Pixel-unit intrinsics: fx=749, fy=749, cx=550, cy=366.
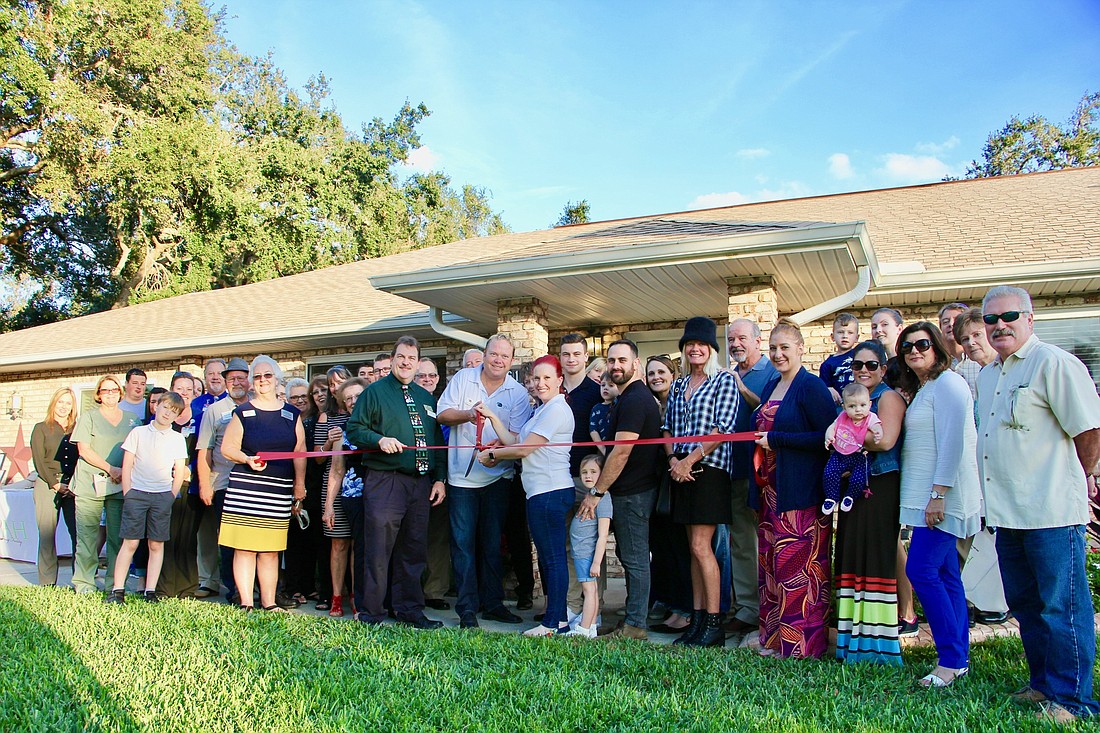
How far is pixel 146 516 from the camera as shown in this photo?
6.01 metres

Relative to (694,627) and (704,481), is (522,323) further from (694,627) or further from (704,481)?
(694,627)

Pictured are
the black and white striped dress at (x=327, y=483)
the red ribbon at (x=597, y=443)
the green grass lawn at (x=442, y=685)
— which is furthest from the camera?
the black and white striped dress at (x=327, y=483)

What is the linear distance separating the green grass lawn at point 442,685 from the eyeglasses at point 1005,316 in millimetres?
1639

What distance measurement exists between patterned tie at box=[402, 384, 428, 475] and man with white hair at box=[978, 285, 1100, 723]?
347 cm

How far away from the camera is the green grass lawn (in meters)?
3.08

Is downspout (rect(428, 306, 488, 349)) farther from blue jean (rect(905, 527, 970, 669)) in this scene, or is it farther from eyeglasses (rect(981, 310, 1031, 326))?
eyeglasses (rect(981, 310, 1031, 326))

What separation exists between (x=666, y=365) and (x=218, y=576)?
181 inches

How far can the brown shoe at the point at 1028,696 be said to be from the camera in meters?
3.22

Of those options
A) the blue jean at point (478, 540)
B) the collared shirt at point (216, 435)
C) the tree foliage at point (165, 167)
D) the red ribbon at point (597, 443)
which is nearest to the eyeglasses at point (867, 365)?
the red ribbon at point (597, 443)

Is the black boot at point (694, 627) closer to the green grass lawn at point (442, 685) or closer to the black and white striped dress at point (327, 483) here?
the green grass lawn at point (442, 685)

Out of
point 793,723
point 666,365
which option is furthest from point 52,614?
point 793,723

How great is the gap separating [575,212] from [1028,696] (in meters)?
35.6

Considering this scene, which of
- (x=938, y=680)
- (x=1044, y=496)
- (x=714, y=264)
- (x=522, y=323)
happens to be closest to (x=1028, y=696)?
(x=938, y=680)

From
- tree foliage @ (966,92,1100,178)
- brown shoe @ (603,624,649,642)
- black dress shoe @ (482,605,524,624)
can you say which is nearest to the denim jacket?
brown shoe @ (603,624,649,642)
